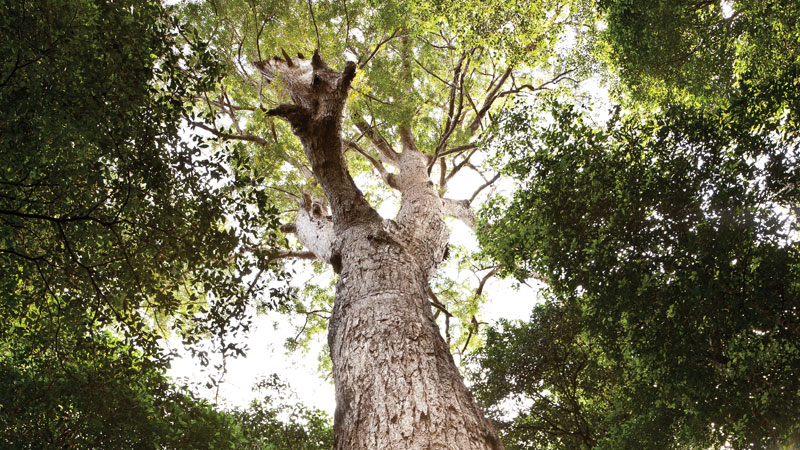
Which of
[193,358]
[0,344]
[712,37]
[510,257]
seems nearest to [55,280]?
[193,358]

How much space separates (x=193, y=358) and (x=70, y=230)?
1750mm

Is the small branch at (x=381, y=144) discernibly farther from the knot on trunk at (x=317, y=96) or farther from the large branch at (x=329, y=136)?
the large branch at (x=329, y=136)

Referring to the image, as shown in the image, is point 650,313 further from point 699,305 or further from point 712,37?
point 712,37

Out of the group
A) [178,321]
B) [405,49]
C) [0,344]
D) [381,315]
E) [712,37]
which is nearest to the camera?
[381,315]

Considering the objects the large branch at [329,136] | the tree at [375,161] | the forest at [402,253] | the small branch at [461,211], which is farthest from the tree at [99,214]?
the small branch at [461,211]

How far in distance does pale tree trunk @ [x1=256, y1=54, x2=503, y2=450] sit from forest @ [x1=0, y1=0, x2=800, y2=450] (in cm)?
2

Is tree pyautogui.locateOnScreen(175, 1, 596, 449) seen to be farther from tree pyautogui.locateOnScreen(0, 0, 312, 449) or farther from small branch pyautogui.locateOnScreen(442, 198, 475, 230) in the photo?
tree pyautogui.locateOnScreen(0, 0, 312, 449)

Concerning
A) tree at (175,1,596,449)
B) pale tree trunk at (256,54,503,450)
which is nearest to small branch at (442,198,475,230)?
tree at (175,1,596,449)

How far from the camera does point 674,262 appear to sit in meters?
4.26

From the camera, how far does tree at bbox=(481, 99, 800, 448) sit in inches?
149

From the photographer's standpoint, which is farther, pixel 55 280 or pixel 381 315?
pixel 55 280

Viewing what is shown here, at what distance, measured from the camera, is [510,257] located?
5840mm

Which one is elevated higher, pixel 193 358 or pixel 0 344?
pixel 0 344

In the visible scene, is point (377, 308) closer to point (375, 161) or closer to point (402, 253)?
point (402, 253)
